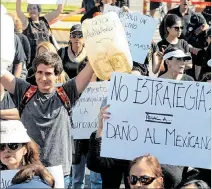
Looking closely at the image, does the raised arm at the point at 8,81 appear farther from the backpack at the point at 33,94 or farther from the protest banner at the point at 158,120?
the protest banner at the point at 158,120

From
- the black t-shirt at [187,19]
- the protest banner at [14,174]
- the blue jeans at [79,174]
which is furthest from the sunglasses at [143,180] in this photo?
the black t-shirt at [187,19]

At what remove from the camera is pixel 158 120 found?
5562 millimetres

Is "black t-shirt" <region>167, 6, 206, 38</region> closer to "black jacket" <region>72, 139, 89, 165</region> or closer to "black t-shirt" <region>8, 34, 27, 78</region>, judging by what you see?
"black t-shirt" <region>8, 34, 27, 78</region>

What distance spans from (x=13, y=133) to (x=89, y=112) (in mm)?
1821

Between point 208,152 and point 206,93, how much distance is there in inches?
16.6

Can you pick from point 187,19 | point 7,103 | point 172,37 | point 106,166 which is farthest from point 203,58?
point 106,166

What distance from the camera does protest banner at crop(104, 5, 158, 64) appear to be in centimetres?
800

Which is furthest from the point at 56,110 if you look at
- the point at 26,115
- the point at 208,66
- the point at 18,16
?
the point at 18,16

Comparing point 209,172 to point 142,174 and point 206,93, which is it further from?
point 142,174

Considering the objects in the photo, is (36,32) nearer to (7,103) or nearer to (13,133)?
(7,103)

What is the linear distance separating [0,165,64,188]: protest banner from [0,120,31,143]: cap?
0.21 m

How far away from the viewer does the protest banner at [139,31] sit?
8.00 metres

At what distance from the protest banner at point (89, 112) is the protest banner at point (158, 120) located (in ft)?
4.63

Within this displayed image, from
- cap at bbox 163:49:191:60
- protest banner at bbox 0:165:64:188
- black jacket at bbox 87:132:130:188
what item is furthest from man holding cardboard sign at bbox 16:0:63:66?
protest banner at bbox 0:165:64:188
